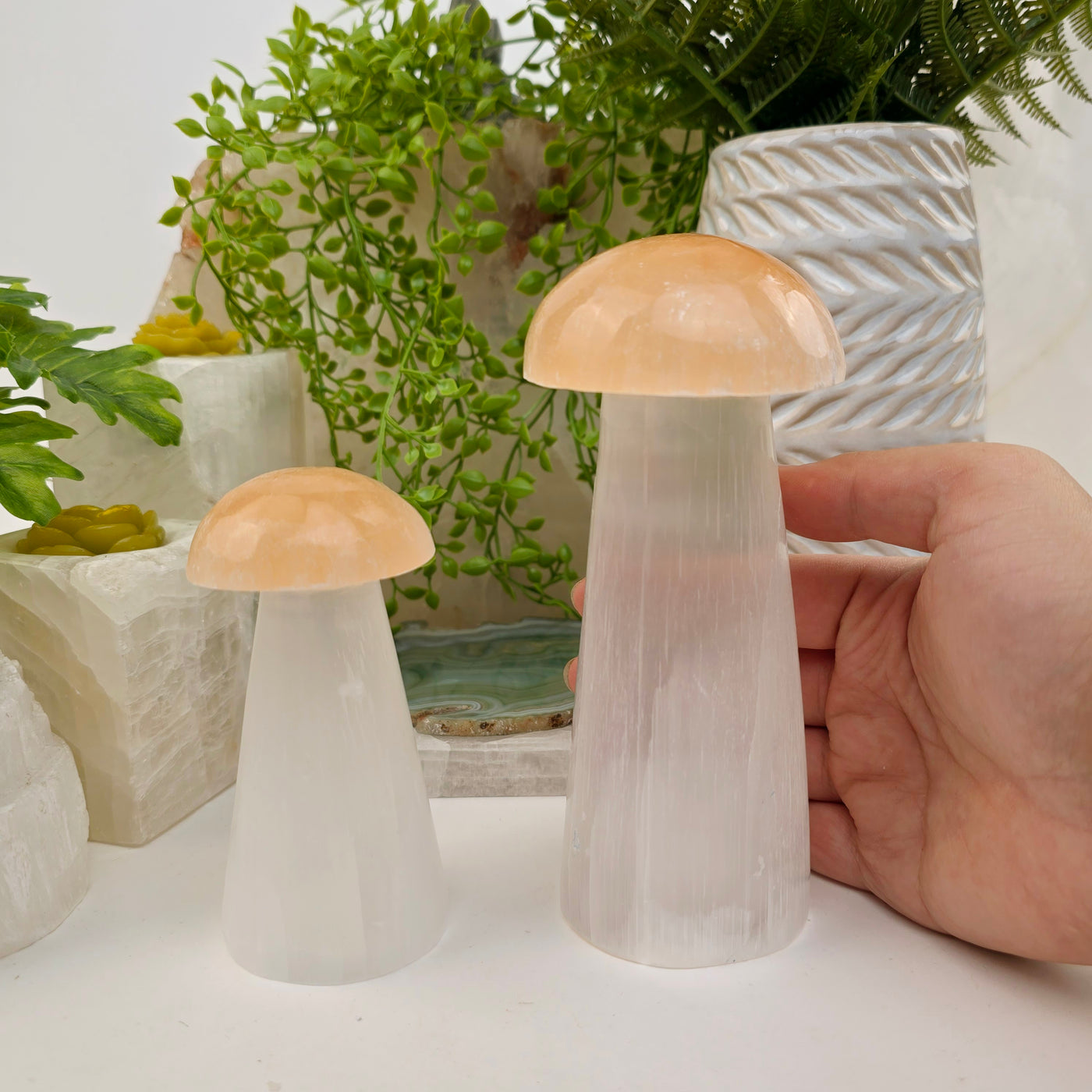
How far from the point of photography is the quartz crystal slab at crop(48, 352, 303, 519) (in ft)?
2.42

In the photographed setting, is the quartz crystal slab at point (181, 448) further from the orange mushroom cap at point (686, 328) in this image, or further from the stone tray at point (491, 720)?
the orange mushroom cap at point (686, 328)

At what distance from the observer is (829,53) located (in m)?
0.65

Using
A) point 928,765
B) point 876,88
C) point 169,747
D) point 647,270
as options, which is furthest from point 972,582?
point 169,747

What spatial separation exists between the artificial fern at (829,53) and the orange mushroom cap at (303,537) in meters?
0.40

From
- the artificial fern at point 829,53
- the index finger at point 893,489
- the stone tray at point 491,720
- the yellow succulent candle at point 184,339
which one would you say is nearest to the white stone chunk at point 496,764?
the stone tray at point 491,720

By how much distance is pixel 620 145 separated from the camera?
80cm

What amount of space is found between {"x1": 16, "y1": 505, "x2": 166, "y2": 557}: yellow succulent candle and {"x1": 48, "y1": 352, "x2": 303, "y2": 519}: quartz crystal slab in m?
0.08

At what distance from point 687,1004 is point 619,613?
0.19 m

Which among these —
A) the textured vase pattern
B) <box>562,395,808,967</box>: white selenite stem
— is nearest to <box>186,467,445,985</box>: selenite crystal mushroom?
<box>562,395,808,967</box>: white selenite stem

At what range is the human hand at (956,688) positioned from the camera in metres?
0.48

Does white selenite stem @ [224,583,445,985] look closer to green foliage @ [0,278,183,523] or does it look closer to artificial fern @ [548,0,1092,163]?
green foliage @ [0,278,183,523]

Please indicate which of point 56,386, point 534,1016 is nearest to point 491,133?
point 56,386

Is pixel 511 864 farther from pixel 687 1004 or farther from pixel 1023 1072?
pixel 1023 1072

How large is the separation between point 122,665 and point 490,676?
0.29 metres
